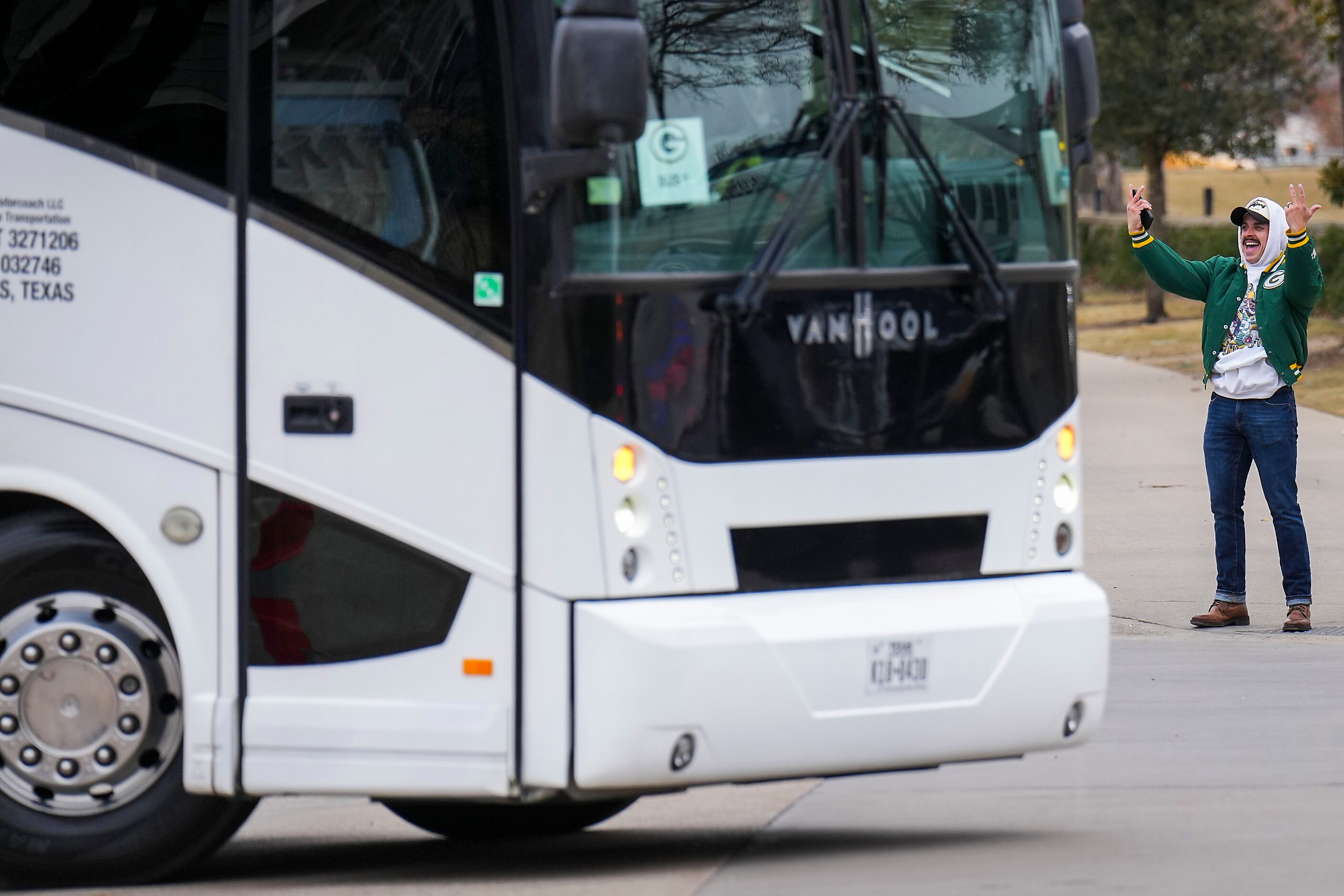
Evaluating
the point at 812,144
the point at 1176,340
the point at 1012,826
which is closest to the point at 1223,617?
the point at 1012,826

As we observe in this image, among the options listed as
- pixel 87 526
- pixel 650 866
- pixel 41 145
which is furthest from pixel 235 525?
pixel 650 866

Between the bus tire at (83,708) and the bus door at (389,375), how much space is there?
36 centimetres

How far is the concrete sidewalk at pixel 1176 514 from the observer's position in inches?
495

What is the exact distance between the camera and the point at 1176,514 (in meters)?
16.1

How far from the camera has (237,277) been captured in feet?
20.8

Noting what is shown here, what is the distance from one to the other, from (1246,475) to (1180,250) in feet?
107

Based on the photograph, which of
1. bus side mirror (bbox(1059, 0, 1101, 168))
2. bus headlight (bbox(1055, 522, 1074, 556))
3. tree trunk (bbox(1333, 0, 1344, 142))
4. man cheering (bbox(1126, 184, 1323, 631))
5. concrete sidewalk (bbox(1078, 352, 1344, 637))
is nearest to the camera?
bus headlight (bbox(1055, 522, 1074, 556))

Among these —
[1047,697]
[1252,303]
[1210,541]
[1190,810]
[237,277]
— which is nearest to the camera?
[237,277]

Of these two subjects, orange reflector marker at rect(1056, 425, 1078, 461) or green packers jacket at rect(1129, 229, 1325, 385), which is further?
green packers jacket at rect(1129, 229, 1325, 385)

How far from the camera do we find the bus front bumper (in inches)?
246

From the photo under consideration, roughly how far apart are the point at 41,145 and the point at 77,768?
166 cm

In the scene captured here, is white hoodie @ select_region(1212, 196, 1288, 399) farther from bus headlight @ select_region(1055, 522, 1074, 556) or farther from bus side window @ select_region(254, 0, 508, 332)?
bus side window @ select_region(254, 0, 508, 332)

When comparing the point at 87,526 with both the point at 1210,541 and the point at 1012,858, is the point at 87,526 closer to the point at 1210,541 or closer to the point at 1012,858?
the point at 1012,858

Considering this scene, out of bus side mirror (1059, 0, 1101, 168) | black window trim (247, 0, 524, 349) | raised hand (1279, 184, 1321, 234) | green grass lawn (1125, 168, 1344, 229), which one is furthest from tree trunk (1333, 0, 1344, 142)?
green grass lawn (1125, 168, 1344, 229)
